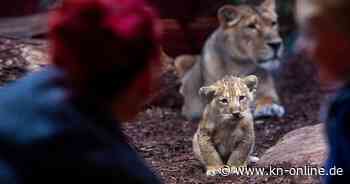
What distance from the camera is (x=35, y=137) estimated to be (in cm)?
213

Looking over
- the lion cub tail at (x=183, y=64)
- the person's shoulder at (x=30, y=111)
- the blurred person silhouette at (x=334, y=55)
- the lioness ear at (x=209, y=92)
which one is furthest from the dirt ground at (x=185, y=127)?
the person's shoulder at (x=30, y=111)

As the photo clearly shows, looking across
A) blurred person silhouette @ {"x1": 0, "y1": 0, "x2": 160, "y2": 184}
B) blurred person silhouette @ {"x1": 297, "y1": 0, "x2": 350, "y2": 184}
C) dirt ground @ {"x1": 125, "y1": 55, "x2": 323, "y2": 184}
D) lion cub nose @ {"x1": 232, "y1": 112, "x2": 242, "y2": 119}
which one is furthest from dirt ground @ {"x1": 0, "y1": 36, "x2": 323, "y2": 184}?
blurred person silhouette @ {"x1": 0, "y1": 0, "x2": 160, "y2": 184}

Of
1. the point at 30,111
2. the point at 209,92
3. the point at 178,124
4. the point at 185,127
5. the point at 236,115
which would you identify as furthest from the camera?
the point at 178,124

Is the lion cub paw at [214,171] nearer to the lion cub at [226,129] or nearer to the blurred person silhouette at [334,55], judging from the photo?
the lion cub at [226,129]

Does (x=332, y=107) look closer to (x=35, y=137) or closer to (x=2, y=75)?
(x=35, y=137)

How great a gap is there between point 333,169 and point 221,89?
8.40ft

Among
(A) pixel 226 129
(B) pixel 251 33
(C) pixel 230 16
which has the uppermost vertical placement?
(C) pixel 230 16

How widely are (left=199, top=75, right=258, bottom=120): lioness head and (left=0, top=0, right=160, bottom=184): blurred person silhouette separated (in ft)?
8.62

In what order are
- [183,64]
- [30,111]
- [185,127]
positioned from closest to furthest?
[30,111]
[185,127]
[183,64]

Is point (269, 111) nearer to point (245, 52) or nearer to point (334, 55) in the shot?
point (245, 52)

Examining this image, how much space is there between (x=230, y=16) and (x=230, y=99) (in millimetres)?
2664

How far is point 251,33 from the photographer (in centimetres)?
734

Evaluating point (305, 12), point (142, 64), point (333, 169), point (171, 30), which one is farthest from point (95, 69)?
point (171, 30)

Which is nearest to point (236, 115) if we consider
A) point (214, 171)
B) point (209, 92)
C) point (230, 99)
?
point (230, 99)
